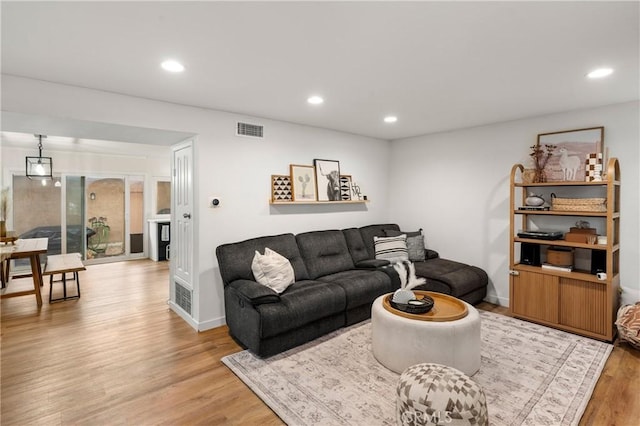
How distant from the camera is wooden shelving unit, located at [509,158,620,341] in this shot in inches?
123

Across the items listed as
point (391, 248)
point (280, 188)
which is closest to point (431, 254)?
point (391, 248)

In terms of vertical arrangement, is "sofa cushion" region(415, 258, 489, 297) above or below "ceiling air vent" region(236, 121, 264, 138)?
below

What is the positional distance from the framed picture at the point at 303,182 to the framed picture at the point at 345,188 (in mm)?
521

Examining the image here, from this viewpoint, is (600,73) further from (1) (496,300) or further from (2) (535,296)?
(1) (496,300)

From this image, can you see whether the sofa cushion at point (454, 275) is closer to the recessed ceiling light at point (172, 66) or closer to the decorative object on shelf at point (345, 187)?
the decorative object on shelf at point (345, 187)

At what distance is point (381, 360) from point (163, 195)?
6.98m

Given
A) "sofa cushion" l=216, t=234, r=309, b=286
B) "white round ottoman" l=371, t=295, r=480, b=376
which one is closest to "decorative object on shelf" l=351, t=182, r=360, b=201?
"sofa cushion" l=216, t=234, r=309, b=286

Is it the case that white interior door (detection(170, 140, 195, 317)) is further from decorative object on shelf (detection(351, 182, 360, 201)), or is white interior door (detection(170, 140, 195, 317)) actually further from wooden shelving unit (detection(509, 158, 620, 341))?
wooden shelving unit (detection(509, 158, 620, 341))

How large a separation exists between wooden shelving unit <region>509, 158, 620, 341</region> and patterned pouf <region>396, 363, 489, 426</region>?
7.49 ft

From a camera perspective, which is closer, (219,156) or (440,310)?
(440,310)

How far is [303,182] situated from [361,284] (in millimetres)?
1593

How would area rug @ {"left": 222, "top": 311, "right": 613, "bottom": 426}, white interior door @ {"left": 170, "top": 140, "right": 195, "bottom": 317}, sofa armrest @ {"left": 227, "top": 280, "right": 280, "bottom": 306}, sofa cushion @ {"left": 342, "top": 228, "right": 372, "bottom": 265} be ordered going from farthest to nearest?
sofa cushion @ {"left": 342, "top": 228, "right": 372, "bottom": 265} → white interior door @ {"left": 170, "top": 140, "right": 195, "bottom": 317} → sofa armrest @ {"left": 227, "top": 280, "right": 280, "bottom": 306} → area rug @ {"left": 222, "top": 311, "right": 613, "bottom": 426}

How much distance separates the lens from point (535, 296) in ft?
11.8

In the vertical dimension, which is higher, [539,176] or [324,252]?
[539,176]
